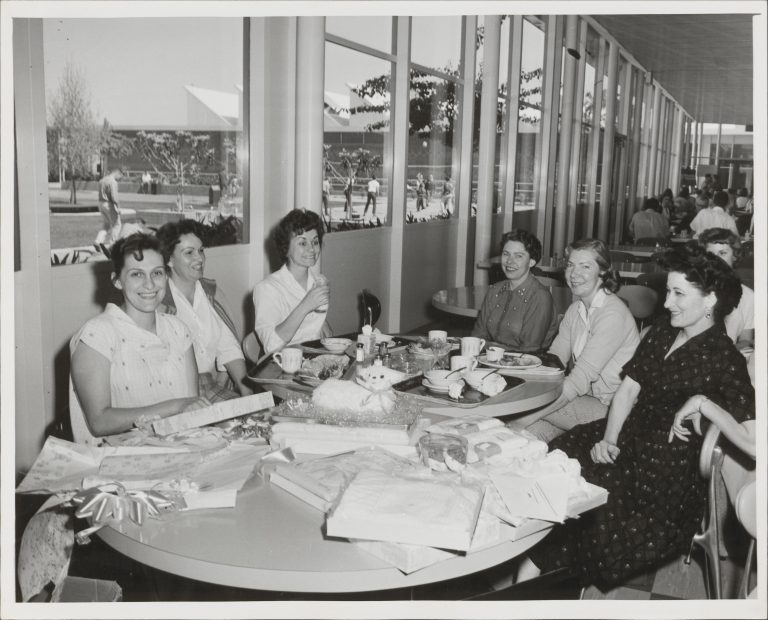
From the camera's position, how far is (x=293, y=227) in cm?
353

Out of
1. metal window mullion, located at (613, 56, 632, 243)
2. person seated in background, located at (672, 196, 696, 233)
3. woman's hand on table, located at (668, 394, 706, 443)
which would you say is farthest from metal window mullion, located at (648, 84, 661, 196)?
Result: woman's hand on table, located at (668, 394, 706, 443)

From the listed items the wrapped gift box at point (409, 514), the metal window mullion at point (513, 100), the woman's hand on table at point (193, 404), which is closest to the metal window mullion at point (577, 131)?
the metal window mullion at point (513, 100)

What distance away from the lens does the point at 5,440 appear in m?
1.72

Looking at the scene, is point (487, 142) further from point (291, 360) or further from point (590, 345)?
point (291, 360)

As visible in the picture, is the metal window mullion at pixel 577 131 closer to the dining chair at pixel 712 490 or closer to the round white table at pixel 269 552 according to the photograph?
the dining chair at pixel 712 490

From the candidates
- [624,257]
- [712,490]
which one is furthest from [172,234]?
[624,257]

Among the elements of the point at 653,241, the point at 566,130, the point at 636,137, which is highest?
the point at 636,137

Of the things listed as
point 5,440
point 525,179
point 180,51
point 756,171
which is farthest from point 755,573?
point 525,179

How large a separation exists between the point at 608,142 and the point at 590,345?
11893 millimetres

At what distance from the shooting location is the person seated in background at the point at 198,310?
10.4 ft

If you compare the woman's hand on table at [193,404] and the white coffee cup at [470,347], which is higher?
the white coffee cup at [470,347]

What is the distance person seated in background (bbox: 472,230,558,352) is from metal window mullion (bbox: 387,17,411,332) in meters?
2.85

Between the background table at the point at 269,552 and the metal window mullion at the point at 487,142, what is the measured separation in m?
6.60

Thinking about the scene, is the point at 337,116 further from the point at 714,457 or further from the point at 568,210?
the point at 568,210
